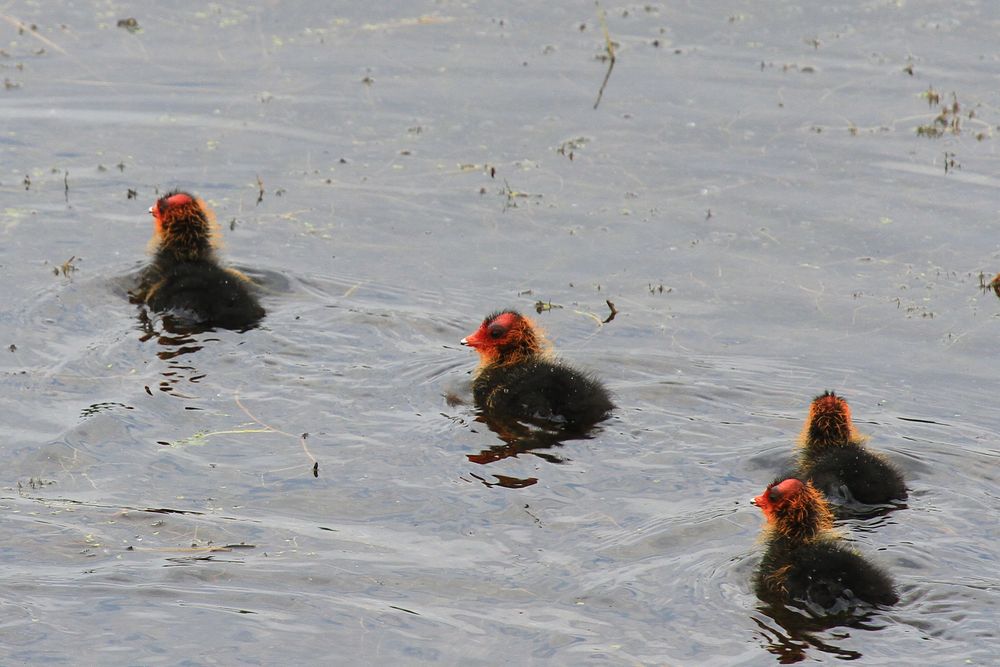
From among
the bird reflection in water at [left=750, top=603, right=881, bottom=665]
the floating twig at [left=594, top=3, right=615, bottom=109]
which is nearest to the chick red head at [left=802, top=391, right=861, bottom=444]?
the bird reflection in water at [left=750, top=603, right=881, bottom=665]

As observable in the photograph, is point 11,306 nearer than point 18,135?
Yes

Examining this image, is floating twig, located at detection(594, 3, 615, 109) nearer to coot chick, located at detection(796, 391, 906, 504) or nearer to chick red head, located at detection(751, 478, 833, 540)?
coot chick, located at detection(796, 391, 906, 504)

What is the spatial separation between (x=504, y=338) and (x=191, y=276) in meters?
2.42

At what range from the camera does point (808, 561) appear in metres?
6.99

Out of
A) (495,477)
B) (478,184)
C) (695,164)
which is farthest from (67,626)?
(695,164)

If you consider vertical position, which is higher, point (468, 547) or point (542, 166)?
point (542, 166)

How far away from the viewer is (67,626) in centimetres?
657

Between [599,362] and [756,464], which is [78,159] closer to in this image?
[599,362]

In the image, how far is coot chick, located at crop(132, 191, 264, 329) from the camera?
394 inches

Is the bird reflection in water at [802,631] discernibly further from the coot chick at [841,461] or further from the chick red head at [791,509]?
the coot chick at [841,461]

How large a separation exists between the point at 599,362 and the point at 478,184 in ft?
10.5

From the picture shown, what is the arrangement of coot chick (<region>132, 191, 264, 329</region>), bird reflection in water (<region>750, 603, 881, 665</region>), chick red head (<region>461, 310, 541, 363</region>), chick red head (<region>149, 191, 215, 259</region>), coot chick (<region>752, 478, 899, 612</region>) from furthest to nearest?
chick red head (<region>149, 191, 215, 259</region>) < coot chick (<region>132, 191, 264, 329</region>) < chick red head (<region>461, 310, 541, 363</region>) < coot chick (<region>752, 478, 899, 612</region>) < bird reflection in water (<region>750, 603, 881, 665</region>)

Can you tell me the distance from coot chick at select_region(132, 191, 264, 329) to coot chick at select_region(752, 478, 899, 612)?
4.16m

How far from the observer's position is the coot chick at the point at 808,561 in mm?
6789
